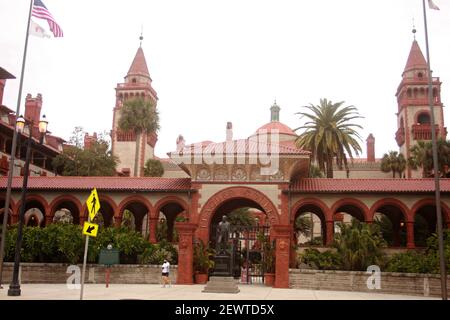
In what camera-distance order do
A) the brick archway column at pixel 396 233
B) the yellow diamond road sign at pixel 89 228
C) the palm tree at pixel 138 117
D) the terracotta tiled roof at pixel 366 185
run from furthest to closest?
the palm tree at pixel 138 117 → the brick archway column at pixel 396 233 → the terracotta tiled roof at pixel 366 185 → the yellow diamond road sign at pixel 89 228

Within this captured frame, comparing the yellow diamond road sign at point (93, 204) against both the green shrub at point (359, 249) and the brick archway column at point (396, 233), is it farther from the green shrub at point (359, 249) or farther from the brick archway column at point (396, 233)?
the brick archway column at point (396, 233)

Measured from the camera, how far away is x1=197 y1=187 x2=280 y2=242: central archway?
99.6ft

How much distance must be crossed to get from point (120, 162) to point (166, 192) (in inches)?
1325

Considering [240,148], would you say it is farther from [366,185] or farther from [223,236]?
[223,236]

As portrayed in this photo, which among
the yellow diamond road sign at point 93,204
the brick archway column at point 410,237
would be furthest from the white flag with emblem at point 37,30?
the brick archway column at point 410,237

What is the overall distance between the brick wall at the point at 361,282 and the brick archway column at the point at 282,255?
17.2 inches

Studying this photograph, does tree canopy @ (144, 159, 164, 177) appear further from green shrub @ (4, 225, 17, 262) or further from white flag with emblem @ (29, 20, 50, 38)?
white flag with emblem @ (29, 20, 50, 38)

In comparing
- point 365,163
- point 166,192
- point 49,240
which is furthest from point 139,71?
point 49,240

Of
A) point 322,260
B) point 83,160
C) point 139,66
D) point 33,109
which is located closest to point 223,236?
point 322,260

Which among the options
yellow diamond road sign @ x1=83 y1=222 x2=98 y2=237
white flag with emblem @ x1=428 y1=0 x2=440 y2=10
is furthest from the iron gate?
white flag with emblem @ x1=428 y1=0 x2=440 y2=10

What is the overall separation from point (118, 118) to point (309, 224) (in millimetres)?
32043

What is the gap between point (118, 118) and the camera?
68562 mm

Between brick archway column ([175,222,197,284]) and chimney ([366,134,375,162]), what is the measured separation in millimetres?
50891

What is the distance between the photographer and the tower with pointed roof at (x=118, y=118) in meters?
64.7
